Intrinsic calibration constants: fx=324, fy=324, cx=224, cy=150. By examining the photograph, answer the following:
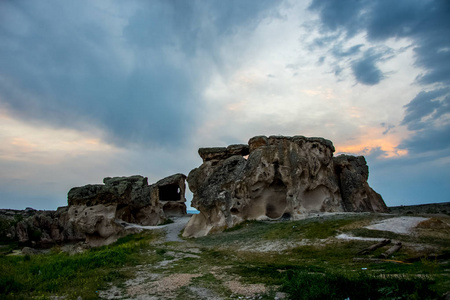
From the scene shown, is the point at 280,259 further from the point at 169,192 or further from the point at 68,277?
the point at 169,192

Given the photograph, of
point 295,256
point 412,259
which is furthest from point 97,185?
point 412,259

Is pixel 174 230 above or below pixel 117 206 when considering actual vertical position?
below

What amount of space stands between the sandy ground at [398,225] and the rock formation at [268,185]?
7.91 m

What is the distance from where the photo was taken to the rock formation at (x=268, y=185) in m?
26.3

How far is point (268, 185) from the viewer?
27109mm

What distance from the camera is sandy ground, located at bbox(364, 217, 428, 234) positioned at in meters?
15.5

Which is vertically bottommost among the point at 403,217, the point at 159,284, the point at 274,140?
the point at 159,284

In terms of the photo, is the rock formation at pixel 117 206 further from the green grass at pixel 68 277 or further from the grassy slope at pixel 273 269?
the green grass at pixel 68 277

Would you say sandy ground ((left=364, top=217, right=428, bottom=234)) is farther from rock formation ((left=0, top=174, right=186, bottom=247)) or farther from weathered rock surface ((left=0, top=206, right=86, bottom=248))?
weathered rock surface ((left=0, top=206, right=86, bottom=248))

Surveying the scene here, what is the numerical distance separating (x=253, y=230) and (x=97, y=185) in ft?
61.0

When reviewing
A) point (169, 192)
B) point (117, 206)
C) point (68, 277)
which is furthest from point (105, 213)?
point (68, 277)

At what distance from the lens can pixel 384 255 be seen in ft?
38.4

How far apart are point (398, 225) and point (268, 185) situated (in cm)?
1197

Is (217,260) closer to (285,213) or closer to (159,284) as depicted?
(159,284)
